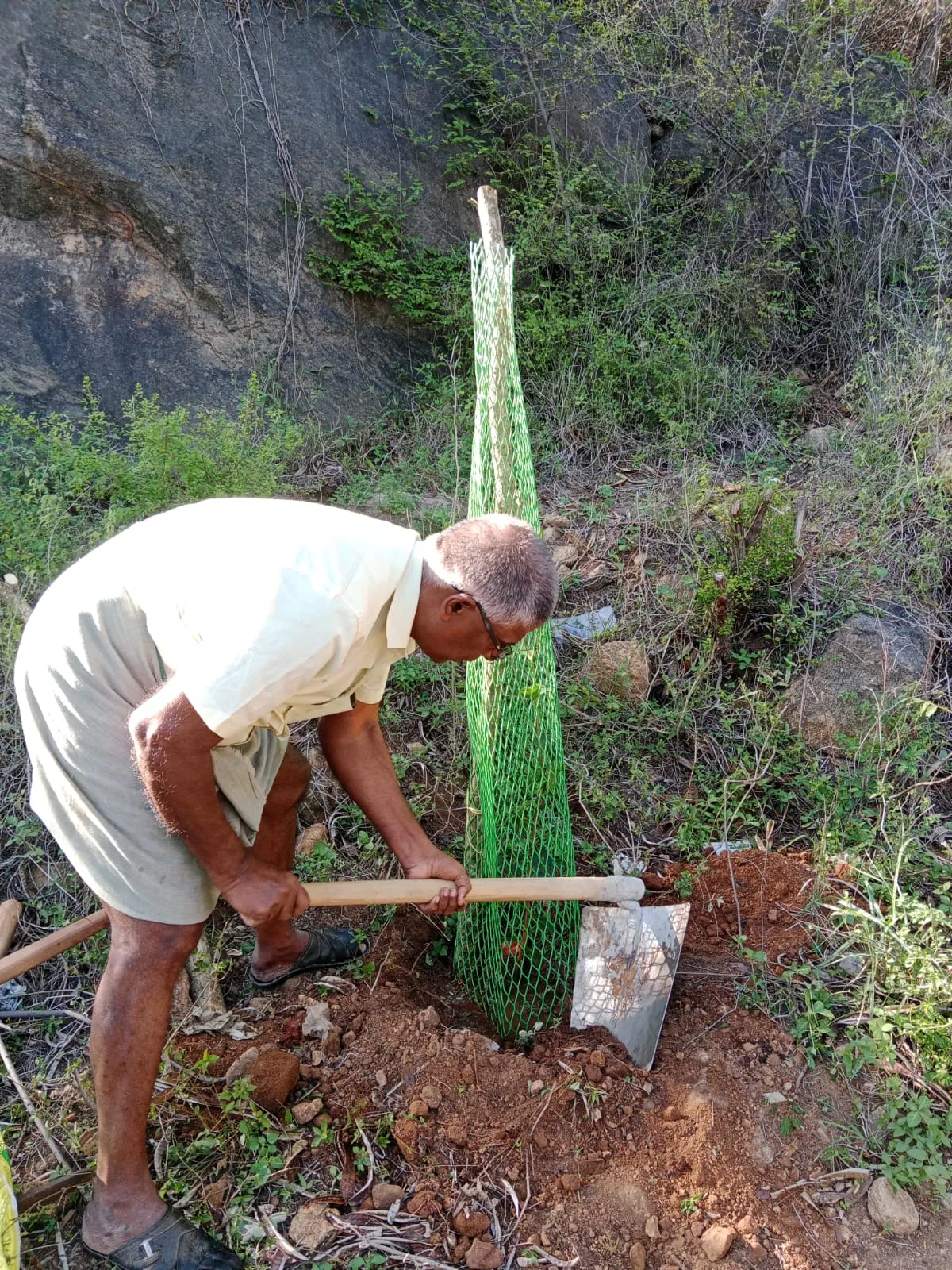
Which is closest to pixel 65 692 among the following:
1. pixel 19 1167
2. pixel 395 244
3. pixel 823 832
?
pixel 19 1167

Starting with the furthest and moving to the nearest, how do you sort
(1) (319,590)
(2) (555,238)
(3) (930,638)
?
(2) (555,238)
(3) (930,638)
(1) (319,590)

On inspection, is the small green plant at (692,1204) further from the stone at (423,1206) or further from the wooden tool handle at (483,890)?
the wooden tool handle at (483,890)

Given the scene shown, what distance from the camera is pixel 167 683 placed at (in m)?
1.78

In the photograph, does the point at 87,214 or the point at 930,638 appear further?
the point at 87,214

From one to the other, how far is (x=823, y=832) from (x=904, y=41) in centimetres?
656

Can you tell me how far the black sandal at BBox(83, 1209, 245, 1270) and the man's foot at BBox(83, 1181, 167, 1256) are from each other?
0.01 meters

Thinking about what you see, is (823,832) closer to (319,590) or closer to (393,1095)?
(393,1095)

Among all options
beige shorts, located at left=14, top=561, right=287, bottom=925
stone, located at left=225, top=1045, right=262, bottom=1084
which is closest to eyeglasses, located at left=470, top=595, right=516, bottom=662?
beige shorts, located at left=14, top=561, right=287, bottom=925

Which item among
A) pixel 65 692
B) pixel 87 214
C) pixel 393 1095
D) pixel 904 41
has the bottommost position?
pixel 393 1095

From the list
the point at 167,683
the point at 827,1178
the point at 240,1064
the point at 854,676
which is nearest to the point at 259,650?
the point at 167,683

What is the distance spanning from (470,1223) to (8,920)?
162cm

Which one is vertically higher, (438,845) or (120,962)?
(120,962)

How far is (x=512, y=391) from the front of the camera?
2619 millimetres

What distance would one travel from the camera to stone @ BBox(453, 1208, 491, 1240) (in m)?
2.04
